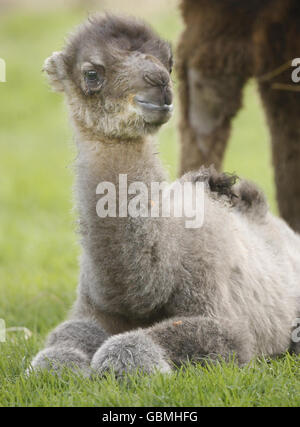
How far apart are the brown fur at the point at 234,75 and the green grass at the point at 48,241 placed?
330mm

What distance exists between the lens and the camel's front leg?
4023 millimetres

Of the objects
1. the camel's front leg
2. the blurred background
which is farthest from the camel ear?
the camel's front leg

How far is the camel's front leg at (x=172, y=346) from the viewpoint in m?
4.02

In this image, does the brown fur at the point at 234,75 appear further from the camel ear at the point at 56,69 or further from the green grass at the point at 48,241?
the camel ear at the point at 56,69

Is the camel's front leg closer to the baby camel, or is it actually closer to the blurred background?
the baby camel

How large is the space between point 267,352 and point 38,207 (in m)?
8.89

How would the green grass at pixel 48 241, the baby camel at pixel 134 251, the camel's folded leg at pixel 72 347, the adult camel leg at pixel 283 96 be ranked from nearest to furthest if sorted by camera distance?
1. the green grass at pixel 48 241
2. the baby camel at pixel 134 251
3. the camel's folded leg at pixel 72 347
4. the adult camel leg at pixel 283 96

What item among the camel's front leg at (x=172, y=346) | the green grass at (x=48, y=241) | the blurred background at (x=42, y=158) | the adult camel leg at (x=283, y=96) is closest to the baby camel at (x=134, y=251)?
the camel's front leg at (x=172, y=346)

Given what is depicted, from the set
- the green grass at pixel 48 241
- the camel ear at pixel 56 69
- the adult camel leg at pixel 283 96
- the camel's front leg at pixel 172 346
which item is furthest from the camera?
the adult camel leg at pixel 283 96
